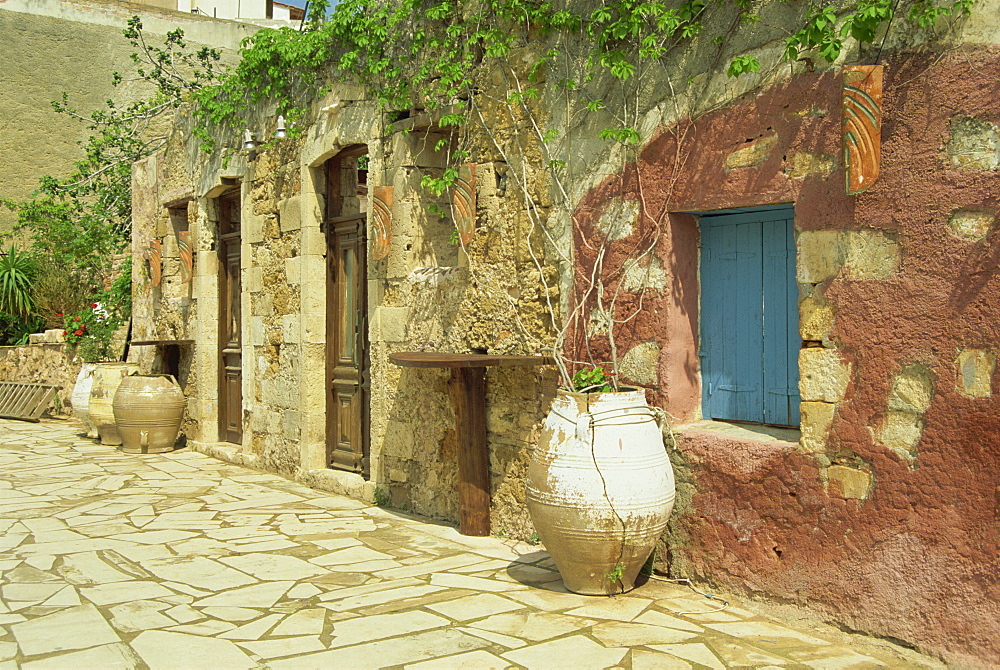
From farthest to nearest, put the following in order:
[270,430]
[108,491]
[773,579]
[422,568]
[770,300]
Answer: [270,430]
[108,491]
[422,568]
[770,300]
[773,579]

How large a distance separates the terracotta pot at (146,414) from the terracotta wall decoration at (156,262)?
1332 mm

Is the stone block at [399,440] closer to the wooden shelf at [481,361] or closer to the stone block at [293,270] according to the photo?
the wooden shelf at [481,361]

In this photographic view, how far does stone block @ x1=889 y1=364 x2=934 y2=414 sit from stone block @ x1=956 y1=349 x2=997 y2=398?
110 mm

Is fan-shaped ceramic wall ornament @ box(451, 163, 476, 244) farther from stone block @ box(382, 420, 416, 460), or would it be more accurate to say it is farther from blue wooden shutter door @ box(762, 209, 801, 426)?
blue wooden shutter door @ box(762, 209, 801, 426)

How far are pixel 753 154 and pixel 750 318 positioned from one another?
732mm

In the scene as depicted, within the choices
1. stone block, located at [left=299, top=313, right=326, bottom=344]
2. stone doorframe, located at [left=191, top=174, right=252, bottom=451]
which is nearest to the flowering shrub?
stone doorframe, located at [left=191, top=174, right=252, bottom=451]

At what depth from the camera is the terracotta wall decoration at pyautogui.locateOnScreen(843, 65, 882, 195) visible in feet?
10.6

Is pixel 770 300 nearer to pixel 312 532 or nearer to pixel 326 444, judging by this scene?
pixel 312 532

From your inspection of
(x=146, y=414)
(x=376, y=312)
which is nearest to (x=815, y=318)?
(x=376, y=312)

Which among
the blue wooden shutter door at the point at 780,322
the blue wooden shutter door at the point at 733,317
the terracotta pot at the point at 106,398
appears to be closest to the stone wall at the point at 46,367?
the terracotta pot at the point at 106,398

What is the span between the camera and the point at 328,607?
3.80 metres

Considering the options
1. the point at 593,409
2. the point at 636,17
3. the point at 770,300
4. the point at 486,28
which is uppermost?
the point at 486,28

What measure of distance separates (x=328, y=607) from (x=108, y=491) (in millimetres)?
3329

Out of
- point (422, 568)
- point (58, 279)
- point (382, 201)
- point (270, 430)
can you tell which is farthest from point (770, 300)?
point (58, 279)
